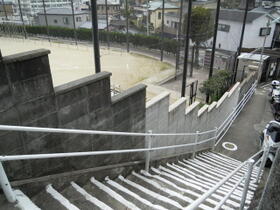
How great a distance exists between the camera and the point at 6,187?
1700 millimetres

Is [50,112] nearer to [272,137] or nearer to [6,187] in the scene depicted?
[6,187]

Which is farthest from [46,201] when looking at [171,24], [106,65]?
[171,24]

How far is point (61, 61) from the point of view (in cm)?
1947

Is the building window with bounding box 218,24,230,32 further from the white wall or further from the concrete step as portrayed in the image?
the concrete step

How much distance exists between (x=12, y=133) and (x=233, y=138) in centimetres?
785

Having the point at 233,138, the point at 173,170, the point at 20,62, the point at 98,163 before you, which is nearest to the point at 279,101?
the point at 233,138

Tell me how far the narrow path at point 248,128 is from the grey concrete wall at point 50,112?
5.57 m

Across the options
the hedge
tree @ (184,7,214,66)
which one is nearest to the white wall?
tree @ (184,7,214,66)

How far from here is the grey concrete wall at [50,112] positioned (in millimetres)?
2172

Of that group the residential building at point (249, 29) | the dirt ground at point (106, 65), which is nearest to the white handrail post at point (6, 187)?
the dirt ground at point (106, 65)

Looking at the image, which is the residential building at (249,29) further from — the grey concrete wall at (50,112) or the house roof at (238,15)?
the grey concrete wall at (50,112)

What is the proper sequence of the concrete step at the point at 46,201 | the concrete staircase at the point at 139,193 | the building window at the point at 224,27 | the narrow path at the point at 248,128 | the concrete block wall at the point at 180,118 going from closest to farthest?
1. the concrete step at the point at 46,201
2. the concrete staircase at the point at 139,193
3. the concrete block wall at the point at 180,118
4. the narrow path at the point at 248,128
5. the building window at the point at 224,27

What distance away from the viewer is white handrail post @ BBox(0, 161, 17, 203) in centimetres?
164

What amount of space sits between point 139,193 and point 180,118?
2.98m
